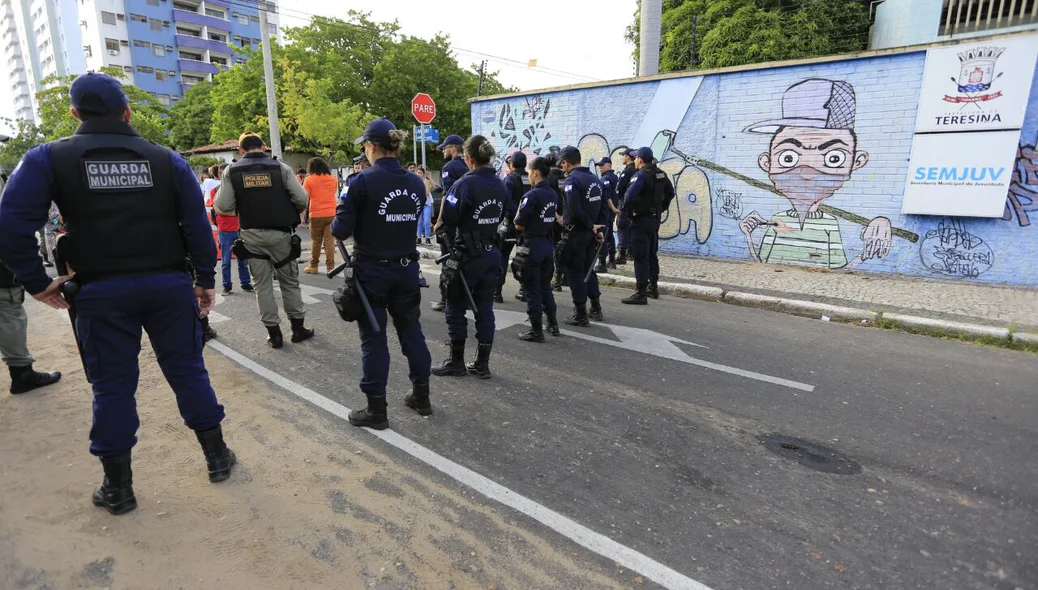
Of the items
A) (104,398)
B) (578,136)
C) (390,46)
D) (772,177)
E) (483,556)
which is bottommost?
(483,556)

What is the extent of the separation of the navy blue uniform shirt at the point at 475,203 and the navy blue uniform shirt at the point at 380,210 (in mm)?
747

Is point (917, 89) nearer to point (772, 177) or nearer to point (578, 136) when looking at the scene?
point (772, 177)

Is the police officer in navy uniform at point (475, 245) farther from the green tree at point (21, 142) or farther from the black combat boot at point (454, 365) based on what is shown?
the green tree at point (21, 142)

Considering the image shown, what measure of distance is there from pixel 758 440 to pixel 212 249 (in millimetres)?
3568

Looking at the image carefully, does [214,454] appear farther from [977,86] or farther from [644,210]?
[977,86]

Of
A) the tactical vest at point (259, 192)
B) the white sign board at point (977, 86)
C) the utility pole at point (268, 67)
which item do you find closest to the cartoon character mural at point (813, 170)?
the white sign board at point (977, 86)

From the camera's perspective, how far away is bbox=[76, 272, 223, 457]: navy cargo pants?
107 inches

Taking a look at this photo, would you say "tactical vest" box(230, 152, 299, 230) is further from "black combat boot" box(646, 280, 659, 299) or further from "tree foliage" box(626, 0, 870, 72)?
"tree foliage" box(626, 0, 870, 72)

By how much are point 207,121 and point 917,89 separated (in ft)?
147

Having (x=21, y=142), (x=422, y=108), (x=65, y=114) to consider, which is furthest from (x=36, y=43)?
(x=422, y=108)

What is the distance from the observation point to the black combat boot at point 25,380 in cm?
434

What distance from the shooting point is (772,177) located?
9.59 m

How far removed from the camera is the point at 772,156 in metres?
9.54

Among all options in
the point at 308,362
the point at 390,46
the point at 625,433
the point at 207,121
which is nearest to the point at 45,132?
the point at 207,121
